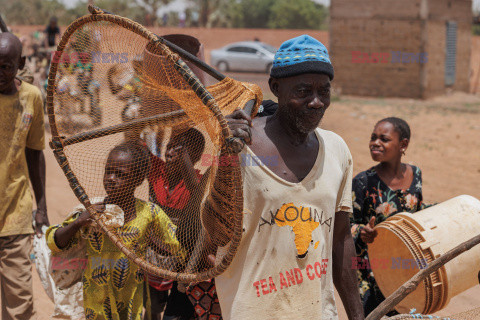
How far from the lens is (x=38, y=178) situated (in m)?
3.91

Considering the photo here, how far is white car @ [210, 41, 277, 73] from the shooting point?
2352cm

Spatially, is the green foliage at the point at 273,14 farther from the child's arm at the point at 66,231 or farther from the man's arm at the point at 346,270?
the man's arm at the point at 346,270

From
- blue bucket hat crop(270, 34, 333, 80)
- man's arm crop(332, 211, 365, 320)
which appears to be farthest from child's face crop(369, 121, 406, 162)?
blue bucket hat crop(270, 34, 333, 80)

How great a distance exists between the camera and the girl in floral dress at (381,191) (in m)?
3.57

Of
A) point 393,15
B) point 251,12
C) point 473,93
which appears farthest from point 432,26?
point 251,12

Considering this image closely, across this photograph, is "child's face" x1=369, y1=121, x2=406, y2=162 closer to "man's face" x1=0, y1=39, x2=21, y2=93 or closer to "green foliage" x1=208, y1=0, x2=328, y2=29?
"man's face" x1=0, y1=39, x2=21, y2=93

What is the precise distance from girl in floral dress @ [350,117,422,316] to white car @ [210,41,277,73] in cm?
1983

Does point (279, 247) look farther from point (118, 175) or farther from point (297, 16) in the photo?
point (297, 16)

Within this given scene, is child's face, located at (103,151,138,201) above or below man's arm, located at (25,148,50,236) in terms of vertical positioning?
above

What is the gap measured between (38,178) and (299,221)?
2.46m

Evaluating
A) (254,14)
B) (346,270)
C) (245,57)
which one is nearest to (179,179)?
(346,270)

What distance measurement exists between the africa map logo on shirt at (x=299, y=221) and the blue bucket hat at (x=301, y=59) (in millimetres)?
463

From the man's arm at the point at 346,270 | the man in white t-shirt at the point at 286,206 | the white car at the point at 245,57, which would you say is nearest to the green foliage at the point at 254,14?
the white car at the point at 245,57

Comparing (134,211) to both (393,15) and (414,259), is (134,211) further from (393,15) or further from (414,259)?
(393,15)
